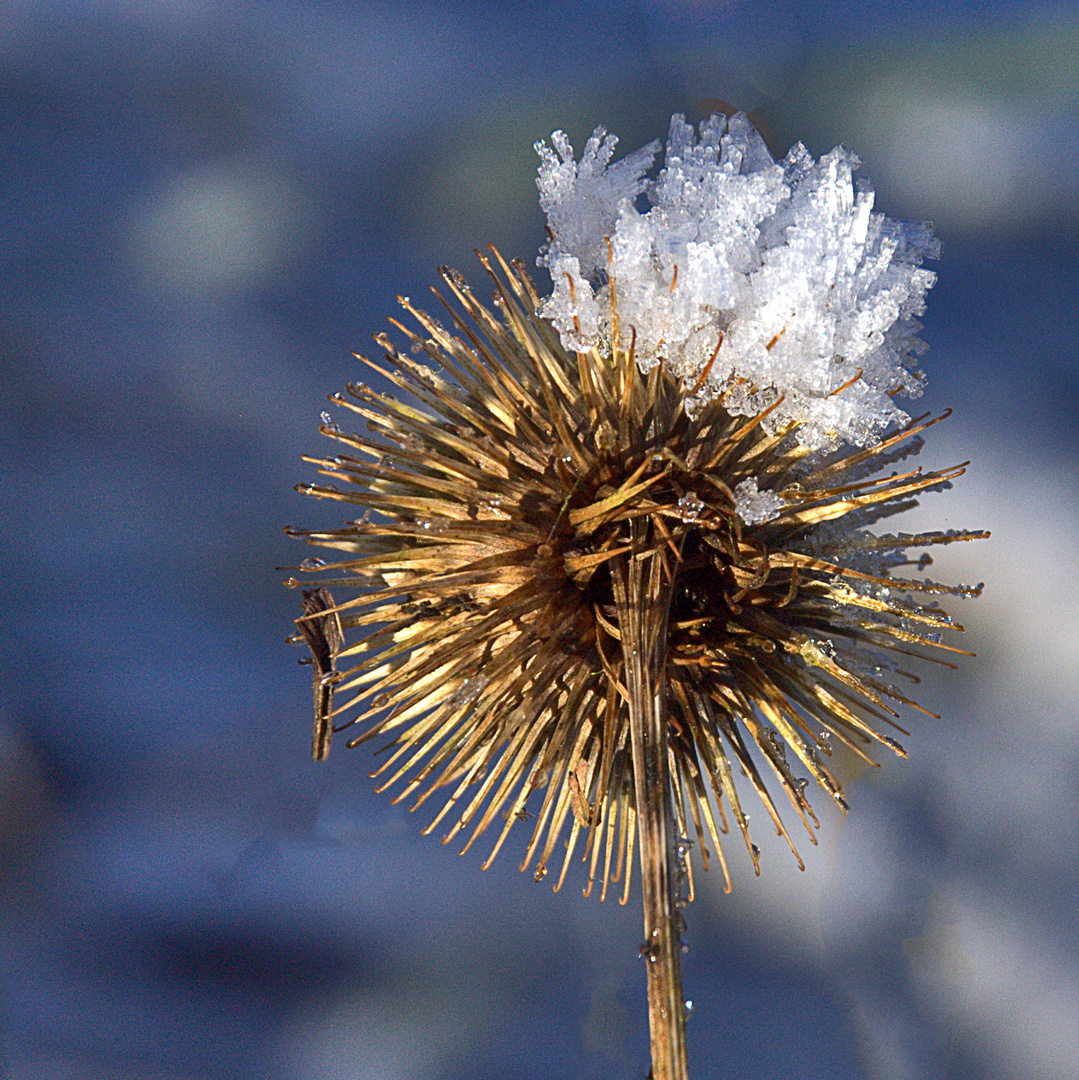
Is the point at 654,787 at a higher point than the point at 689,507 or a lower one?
lower

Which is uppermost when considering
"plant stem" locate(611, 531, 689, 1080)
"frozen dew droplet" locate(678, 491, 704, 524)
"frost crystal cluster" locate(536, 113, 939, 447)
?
"frost crystal cluster" locate(536, 113, 939, 447)

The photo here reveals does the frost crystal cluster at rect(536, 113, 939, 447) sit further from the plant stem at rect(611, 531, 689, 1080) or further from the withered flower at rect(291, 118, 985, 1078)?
the plant stem at rect(611, 531, 689, 1080)

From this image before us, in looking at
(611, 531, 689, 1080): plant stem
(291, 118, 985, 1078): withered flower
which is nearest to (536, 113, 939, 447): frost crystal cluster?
(291, 118, 985, 1078): withered flower

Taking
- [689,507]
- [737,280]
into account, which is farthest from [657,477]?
[737,280]

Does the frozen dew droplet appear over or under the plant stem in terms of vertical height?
over

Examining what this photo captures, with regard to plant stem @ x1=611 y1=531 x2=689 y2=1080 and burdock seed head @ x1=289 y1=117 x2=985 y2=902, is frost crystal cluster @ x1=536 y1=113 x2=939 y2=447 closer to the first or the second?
burdock seed head @ x1=289 y1=117 x2=985 y2=902

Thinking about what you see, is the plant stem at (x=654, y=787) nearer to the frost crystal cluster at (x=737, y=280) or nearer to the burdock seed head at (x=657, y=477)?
the burdock seed head at (x=657, y=477)

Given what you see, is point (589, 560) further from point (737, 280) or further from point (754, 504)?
point (737, 280)

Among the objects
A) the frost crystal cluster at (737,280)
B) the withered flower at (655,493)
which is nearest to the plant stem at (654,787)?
the withered flower at (655,493)
